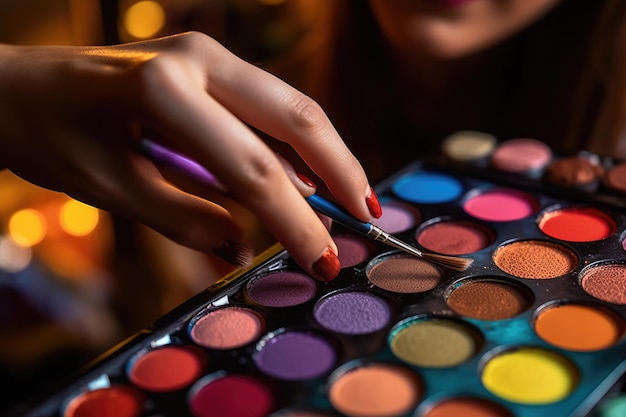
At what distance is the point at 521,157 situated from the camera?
0.89 metres

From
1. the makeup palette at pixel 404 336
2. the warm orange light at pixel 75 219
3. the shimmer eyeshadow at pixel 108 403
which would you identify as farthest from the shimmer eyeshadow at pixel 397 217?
the warm orange light at pixel 75 219

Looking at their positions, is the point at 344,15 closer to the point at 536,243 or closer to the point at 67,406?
the point at 536,243

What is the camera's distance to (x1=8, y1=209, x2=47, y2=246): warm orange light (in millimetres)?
1128

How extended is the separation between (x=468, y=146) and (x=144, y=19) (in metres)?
0.49

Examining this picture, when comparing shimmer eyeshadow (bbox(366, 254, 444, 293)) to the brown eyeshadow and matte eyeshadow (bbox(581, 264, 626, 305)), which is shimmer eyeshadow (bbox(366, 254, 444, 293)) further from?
matte eyeshadow (bbox(581, 264, 626, 305))

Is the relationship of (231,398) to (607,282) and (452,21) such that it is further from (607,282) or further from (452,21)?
(452,21)

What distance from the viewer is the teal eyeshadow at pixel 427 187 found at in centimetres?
83

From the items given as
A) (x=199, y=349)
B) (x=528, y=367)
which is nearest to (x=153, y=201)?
(x=199, y=349)

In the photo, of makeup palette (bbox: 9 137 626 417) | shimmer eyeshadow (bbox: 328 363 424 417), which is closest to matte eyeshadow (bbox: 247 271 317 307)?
makeup palette (bbox: 9 137 626 417)

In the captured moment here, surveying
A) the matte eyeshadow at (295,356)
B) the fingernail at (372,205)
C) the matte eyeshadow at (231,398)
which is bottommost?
the matte eyeshadow at (231,398)

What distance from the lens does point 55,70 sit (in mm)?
588

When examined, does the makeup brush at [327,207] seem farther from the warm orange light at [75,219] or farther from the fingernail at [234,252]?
the warm orange light at [75,219]

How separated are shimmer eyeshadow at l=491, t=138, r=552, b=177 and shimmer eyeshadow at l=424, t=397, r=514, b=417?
382 millimetres

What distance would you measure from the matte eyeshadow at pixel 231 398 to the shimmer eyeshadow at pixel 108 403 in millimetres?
41
